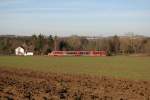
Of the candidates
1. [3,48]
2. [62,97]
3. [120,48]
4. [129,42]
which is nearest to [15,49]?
[3,48]

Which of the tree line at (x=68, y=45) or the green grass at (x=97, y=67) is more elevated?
the tree line at (x=68, y=45)

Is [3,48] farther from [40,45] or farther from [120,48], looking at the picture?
[120,48]

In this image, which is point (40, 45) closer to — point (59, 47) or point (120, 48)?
point (59, 47)

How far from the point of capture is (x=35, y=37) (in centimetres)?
16075

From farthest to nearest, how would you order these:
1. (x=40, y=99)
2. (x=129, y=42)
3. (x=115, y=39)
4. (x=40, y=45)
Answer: (x=129, y=42) < (x=115, y=39) < (x=40, y=45) < (x=40, y=99)

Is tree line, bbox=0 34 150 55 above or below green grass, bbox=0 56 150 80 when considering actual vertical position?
above

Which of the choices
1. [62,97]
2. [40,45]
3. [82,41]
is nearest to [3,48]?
[40,45]

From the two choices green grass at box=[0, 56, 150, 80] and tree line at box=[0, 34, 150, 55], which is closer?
green grass at box=[0, 56, 150, 80]

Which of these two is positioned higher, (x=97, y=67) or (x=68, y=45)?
(x=68, y=45)

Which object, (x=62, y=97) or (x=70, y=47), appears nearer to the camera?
(x=62, y=97)

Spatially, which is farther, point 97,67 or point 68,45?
point 68,45

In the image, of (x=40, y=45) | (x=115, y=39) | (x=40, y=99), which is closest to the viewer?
(x=40, y=99)

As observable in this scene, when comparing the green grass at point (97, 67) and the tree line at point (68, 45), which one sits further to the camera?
the tree line at point (68, 45)

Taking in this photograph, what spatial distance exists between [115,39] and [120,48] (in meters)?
10.0
